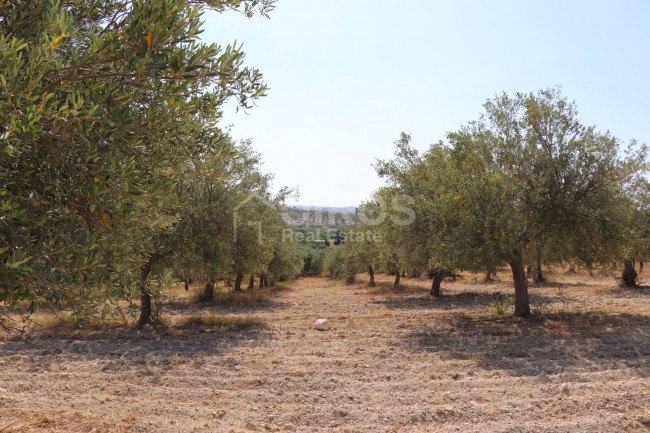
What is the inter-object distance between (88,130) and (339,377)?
8.06 m

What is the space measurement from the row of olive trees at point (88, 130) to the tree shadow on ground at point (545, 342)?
8.92 metres

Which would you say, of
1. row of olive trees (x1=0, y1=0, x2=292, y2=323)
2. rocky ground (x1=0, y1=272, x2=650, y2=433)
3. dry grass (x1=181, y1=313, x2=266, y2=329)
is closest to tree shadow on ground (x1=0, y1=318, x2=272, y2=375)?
rocky ground (x1=0, y1=272, x2=650, y2=433)

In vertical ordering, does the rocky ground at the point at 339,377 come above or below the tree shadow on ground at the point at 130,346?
above

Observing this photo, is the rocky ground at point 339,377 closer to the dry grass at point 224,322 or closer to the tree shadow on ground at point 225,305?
the dry grass at point 224,322

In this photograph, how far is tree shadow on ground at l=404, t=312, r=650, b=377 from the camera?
1037cm

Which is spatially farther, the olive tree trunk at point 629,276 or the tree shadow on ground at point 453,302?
the olive tree trunk at point 629,276

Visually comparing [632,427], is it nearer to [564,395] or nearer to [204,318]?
[564,395]

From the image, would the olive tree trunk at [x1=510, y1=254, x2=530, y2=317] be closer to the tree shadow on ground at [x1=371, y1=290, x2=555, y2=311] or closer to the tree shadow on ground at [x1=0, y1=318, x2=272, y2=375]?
the tree shadow on ground at [x1=371, y1=290, x2=555, y2=311]

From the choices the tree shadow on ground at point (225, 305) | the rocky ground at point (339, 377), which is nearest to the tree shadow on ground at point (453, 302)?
the rocky ground at point (339, 377)

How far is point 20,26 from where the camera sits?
178 inches

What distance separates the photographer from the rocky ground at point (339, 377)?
23.7ft

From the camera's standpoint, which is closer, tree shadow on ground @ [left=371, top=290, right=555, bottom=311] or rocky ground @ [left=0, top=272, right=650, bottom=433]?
rocky ground @ [left=0, top=272, right=650, bottom=433]

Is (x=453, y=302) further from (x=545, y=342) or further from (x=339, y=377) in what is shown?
(x=339, y=377)

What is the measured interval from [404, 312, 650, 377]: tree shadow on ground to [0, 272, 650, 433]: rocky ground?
0.05 meters
